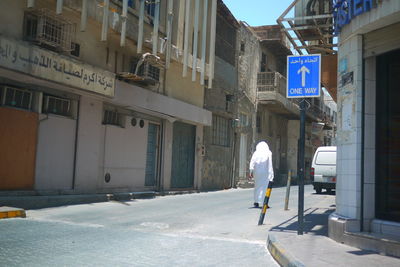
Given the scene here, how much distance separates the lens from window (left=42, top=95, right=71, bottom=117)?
12320mm

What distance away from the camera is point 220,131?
22422mm

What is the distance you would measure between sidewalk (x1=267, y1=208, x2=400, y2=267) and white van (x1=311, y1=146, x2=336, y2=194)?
10.6 metres

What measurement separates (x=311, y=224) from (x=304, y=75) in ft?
10.9

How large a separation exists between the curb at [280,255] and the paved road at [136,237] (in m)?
0.12

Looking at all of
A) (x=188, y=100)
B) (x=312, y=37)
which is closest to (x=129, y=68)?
(x=188, y=100)

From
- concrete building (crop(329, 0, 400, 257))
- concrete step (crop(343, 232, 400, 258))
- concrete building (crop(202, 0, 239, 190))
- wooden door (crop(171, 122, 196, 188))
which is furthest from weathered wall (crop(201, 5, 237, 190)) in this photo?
concrete step (crop(343, 232, 400, 258))

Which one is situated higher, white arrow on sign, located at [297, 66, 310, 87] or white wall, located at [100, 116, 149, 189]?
white arrow on sign, located at [297, 66, 310, 87]

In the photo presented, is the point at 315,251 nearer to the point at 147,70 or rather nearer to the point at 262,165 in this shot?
the point at 262,165

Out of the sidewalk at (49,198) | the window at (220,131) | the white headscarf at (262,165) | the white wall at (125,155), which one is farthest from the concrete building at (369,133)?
the window at (220,131)

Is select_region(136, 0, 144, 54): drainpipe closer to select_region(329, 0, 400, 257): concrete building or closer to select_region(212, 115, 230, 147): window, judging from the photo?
select_region(329, 0, 400, 257): concrete building

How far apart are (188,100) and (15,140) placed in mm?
9302

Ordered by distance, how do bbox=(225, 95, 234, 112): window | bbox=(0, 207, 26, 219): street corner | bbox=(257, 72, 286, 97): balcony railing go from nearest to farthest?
bbox=(0, 207, 26, 219): street corner, bbox=(225, 95, 234, 112): window, bbox=(257, 72, 286, 97): balcony railing

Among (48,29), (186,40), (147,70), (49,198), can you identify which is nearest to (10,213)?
(49,198)

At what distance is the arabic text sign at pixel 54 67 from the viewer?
400 inches
